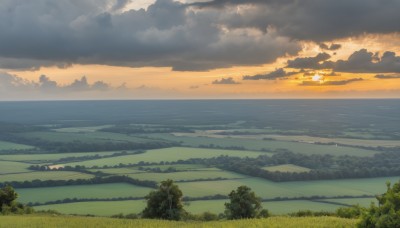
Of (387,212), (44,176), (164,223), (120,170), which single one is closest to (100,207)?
(44,176)

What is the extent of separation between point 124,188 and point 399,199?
12626 cm

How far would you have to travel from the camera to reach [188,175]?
180 meters

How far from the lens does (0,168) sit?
19675 cm

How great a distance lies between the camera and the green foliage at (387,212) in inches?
1470

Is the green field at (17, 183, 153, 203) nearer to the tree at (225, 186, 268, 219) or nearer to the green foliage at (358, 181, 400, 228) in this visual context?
the tree at (225, 186, 268, 219)

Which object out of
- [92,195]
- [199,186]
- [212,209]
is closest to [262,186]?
[199,186]

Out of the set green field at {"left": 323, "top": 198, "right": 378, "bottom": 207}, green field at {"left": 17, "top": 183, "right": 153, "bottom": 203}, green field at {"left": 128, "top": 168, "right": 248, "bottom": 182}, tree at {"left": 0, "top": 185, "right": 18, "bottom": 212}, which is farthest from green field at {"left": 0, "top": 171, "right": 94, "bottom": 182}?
green field at {"left": 323, "top": 198, "right": 378, "bottom": 207}

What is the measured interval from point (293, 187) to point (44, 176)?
9537 centimetres

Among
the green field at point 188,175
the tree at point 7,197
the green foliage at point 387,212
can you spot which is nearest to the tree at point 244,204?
the green foliage at point 387,212

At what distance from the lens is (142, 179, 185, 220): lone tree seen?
251 feet

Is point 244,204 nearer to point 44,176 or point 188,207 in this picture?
point 188,207

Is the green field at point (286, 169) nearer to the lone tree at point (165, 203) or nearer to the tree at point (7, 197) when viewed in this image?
the lone tree at point (165, 203)

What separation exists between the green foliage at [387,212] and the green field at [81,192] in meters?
111

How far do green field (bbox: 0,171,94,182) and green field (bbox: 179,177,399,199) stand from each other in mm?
45439
